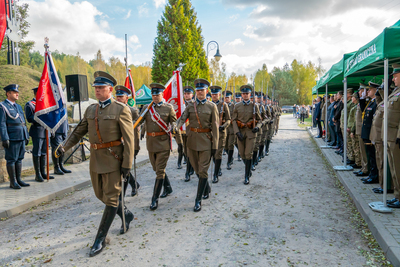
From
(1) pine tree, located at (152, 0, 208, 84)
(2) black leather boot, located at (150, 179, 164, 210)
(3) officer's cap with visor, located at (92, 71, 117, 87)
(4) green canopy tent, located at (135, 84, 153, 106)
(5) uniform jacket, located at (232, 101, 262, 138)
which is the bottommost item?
(2) black leather boot, located at (150, 179, 164, 210)

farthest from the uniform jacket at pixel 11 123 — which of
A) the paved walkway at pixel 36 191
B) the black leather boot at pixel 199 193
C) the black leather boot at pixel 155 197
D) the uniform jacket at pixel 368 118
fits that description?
the uniform jacket at pixel 368 118

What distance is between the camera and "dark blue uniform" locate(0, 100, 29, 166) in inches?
252

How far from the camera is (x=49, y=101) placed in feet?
23.6

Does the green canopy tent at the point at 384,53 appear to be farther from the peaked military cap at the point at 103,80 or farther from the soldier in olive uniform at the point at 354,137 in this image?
the peaked military cap at the point at 103,80

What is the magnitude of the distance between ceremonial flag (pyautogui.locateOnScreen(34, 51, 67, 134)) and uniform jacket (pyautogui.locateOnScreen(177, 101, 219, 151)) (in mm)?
3684

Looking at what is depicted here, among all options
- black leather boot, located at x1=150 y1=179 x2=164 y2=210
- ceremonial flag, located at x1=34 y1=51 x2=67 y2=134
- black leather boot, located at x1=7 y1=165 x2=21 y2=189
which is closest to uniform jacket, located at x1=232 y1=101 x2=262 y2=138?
black leather boot, located at x1=150 y1=179 x2=164 y2=210

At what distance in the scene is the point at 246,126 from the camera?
7.25m

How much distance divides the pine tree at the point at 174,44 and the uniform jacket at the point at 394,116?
24219mm

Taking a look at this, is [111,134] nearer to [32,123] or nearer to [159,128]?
[159,128]

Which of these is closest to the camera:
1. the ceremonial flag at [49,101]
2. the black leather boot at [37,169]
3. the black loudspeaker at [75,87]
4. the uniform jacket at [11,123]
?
the uniform jacket at [11,123]

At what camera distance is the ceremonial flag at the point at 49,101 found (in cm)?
700

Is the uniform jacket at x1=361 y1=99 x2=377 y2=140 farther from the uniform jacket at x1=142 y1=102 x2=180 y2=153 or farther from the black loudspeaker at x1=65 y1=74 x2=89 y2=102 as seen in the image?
the black loudspeaker at x1=65 y1=74 x2=89 y2=102

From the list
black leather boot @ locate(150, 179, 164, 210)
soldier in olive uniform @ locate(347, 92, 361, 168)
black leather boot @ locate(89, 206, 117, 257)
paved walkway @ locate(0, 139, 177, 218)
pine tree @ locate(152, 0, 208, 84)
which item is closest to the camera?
black leather boot @ locate(89, 206, 117, 257)

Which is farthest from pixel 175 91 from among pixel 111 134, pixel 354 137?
pixel 354 137
